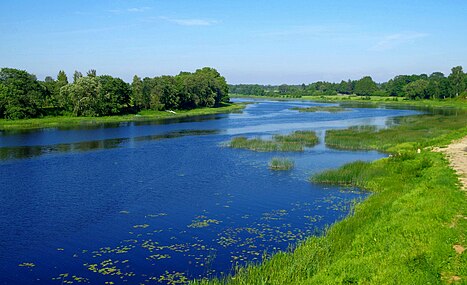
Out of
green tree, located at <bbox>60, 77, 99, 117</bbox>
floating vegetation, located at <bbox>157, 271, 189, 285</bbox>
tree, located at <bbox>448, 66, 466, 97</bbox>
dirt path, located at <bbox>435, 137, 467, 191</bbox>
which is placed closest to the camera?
floating vegetation, located at <bbox>157, 271, 189, 285</bbox>

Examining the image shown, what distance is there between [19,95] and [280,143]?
61077mm

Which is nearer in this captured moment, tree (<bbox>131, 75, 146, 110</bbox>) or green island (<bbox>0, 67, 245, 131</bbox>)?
green island (<bbox>0, 67, 245, 131</bbox>)

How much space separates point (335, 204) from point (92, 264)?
55.8 feet

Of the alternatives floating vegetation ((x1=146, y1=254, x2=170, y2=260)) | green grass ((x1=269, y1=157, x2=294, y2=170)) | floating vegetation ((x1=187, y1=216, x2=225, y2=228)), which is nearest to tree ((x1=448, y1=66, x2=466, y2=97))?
green grass ((x1=269, y1=157, x2=294, y2=170))

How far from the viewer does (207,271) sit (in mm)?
18938

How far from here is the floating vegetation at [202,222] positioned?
83.8 ft

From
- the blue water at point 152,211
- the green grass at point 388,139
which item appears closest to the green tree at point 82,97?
the blue water at point 152,211

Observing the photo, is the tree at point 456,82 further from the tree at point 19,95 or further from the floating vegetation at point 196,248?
the floating vegetation at point 196,248

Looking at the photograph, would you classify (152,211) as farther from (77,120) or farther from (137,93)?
(137,93)

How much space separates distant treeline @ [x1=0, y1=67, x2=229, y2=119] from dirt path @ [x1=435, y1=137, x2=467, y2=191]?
7853cm

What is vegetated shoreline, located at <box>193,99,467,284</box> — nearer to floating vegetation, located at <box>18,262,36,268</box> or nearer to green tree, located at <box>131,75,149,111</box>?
floating vegetation, located at <box>18,262,36,268</box>

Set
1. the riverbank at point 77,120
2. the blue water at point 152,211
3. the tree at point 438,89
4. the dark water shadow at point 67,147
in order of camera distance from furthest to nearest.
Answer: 1. the tree at point 438,89
2. the riverbank at point 77,120
3. the dark water shadow at point 67,147
4. the blue water at point 152,211

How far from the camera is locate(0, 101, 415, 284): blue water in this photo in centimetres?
2002

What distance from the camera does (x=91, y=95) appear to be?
99938mm
